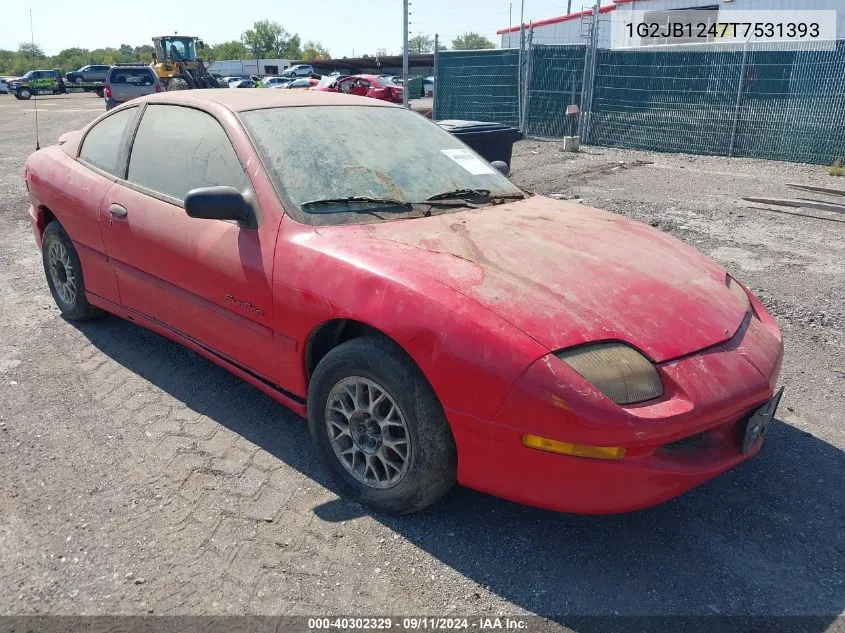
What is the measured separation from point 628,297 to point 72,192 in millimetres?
3326

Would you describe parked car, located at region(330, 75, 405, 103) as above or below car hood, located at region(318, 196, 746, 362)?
above

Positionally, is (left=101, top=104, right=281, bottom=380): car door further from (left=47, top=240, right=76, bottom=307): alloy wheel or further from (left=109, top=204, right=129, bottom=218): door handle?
(left=47, top=240, right=76, bottom=307): alloy wheel

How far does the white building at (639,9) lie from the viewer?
1836 centimetres

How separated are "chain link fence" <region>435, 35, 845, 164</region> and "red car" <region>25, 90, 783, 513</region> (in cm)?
1020

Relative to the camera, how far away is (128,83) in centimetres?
2295

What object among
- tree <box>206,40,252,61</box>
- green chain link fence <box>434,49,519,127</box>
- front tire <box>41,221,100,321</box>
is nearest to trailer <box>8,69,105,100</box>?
green chain link fence <box>434,49,519,127</box>

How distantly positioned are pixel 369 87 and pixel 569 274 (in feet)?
71.6

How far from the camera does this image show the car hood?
7.75 ft

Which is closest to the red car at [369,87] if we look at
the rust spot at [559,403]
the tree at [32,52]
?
the rust spot at [559,403]

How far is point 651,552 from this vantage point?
251cm

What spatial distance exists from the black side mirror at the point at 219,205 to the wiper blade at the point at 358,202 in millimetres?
252

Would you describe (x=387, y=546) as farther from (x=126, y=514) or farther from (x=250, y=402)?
(x=250, y=402)

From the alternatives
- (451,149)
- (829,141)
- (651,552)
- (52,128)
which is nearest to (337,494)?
(651,552)

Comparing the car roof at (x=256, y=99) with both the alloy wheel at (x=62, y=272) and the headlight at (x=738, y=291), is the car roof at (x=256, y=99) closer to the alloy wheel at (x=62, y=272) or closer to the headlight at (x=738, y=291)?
the alloy wheel at (x=62, y=272)
